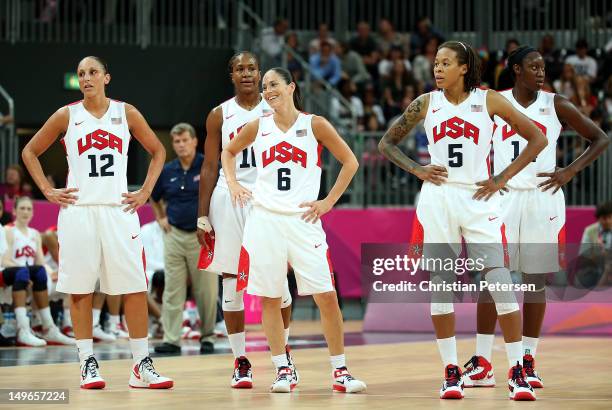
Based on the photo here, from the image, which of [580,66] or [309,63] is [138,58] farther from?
[580,66]

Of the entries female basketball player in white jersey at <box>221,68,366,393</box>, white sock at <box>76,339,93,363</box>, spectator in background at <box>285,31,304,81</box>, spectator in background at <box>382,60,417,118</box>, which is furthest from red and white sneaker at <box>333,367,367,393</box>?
spectator in background at <box>382,60,417,118</box>

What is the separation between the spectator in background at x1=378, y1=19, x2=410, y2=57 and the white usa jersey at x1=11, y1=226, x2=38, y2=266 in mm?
9691

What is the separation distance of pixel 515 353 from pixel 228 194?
239 centimetres

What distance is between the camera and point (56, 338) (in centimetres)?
1223

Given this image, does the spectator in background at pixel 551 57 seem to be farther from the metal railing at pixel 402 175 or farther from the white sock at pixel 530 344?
the white sock at pixel 530 344

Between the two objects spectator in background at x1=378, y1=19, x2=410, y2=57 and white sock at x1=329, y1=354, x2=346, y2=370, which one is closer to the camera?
white sock at x1=329, y1=354, x2=346, y2=370

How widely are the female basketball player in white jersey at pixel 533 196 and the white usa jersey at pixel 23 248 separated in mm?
6060

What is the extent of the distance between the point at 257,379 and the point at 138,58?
1162cm

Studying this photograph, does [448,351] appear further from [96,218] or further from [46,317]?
[46,317]

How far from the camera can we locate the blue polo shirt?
1162 centimetres

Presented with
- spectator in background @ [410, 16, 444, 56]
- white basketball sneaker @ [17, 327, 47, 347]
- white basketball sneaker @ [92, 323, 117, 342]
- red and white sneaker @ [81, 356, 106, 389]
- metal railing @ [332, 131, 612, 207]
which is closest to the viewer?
red and white sneaker @ [81, 356, 106, 389]

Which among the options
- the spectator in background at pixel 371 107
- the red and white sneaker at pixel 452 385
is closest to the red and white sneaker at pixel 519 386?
the red and white sneaker at pixel 452 385

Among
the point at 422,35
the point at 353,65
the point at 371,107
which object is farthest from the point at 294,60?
the point at 422,35

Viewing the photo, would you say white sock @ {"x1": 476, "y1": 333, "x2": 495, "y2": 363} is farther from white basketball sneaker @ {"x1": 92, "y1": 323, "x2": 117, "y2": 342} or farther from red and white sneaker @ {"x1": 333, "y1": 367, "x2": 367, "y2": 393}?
white basketball sneaker @ {"x1": 92, "y1": 323, "x2": 117, "y2": 342}
